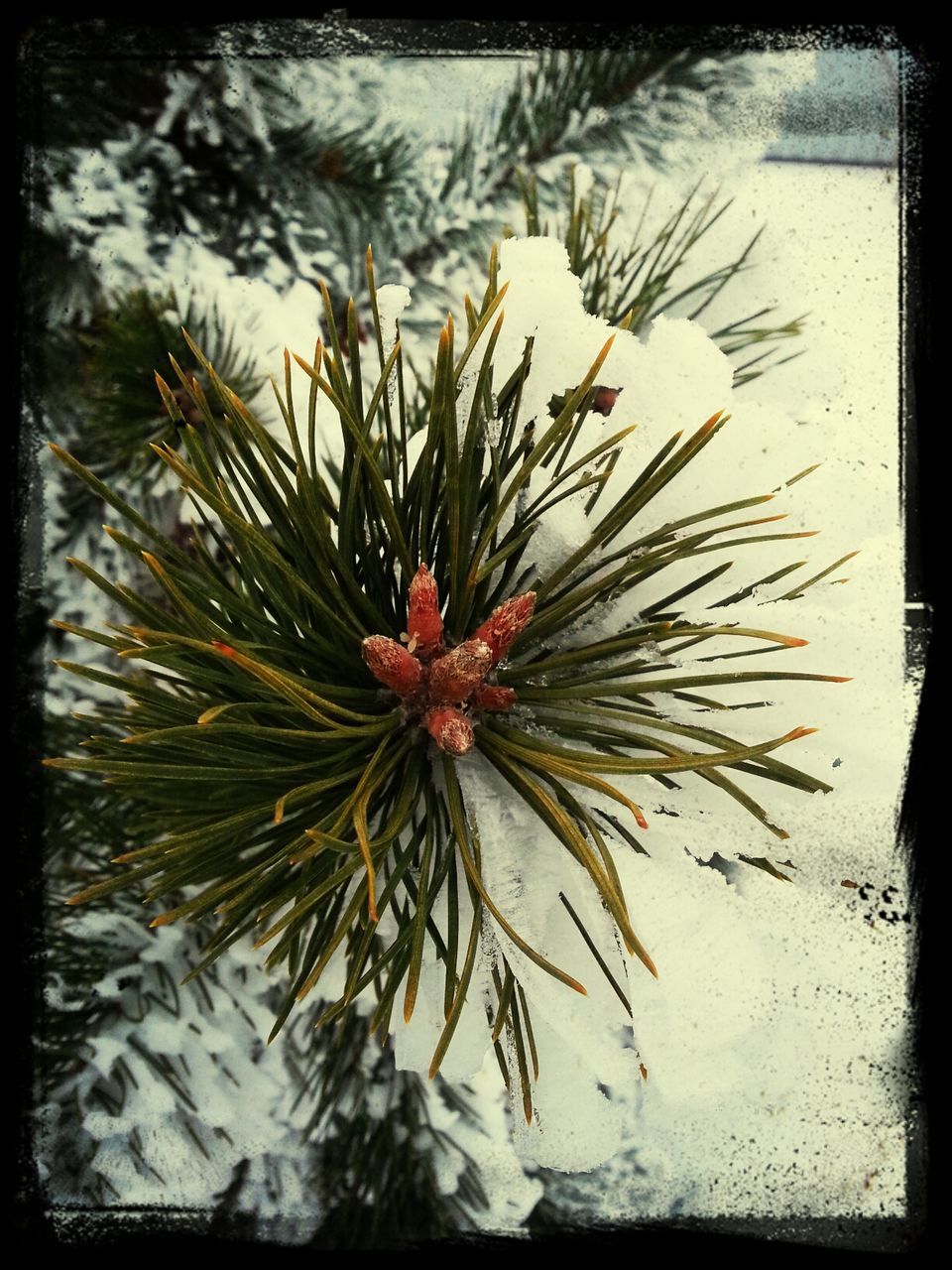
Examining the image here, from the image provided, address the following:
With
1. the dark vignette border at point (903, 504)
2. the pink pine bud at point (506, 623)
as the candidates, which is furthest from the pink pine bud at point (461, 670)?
the dark vignette border at point (903, 504)

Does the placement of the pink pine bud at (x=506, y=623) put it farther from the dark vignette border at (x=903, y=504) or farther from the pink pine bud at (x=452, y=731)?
the dark vignette border at (x=903, y=504)

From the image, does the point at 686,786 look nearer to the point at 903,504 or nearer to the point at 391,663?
the point at 391,663

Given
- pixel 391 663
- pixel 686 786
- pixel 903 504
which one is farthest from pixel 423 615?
pixel 903 504

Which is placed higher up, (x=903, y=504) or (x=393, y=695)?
(x=903, y=504)

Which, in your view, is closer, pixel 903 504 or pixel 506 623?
pixel 506 623

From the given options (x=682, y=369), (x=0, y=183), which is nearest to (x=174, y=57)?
(x=0, y=183)

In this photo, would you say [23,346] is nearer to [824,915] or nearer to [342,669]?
[342,669]
